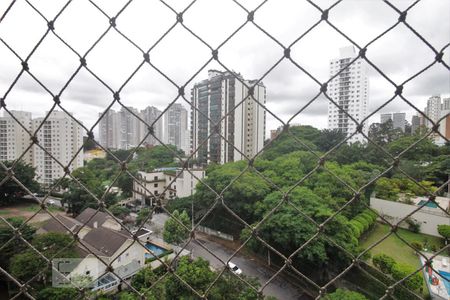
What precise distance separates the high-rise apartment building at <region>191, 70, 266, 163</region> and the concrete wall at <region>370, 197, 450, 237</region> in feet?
12.9

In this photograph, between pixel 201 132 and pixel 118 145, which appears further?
pixel 118 145

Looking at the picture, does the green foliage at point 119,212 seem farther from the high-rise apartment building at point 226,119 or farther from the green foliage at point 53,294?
the green foliage at point 53,294

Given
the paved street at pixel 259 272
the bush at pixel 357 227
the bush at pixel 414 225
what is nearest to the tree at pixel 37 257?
the paved street at pixel 259 272

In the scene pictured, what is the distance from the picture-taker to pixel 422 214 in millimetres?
6590

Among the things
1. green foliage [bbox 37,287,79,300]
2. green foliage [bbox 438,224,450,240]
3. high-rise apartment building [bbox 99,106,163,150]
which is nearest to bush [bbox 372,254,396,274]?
green foliage [bbox 438,224,450,240]

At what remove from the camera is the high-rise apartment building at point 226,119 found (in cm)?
509

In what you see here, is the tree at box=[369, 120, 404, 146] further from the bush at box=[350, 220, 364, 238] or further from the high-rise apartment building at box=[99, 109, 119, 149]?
the high-rise apartment building at box=[99, 109, 119, 149]

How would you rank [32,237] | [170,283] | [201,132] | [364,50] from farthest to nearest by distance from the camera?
[201,132], [32,237], [170,283], [364,50]

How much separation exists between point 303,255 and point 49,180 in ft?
36.7

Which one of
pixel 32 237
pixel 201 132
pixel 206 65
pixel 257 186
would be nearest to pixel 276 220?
pixel 257 186

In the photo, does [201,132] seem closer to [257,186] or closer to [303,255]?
[257,186]

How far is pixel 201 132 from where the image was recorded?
10.2 m

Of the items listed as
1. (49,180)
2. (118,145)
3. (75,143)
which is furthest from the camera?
(118,145)

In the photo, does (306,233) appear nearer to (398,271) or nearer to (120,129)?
Answer: (398,271)
